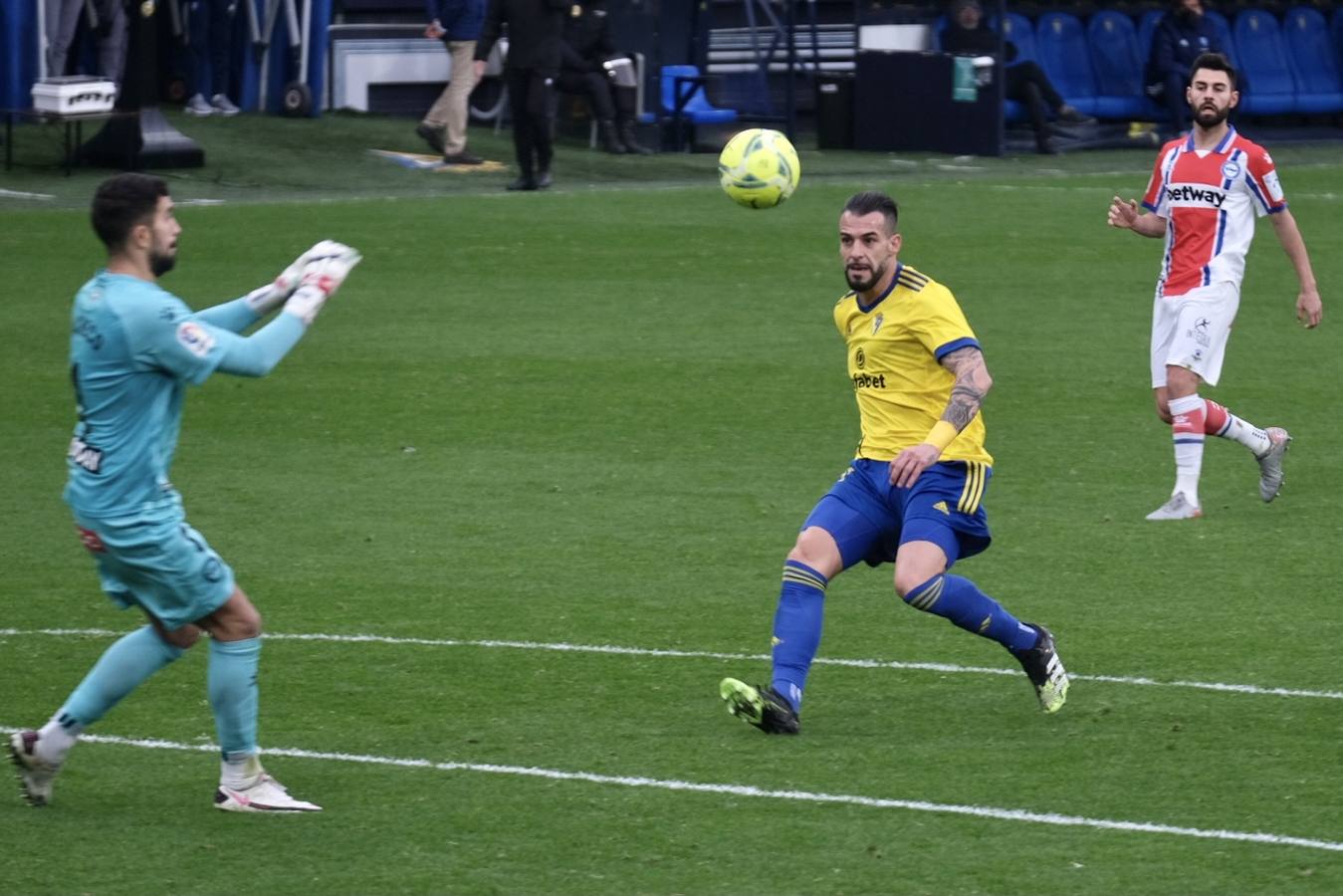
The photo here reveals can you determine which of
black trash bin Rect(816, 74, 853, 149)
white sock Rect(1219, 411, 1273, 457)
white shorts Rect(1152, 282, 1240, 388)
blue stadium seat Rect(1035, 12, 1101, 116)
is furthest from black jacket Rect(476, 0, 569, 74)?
white sock Rect(1219, 411, 1273, 457)

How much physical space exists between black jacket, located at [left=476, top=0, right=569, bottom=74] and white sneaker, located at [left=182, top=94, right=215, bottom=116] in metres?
6.52

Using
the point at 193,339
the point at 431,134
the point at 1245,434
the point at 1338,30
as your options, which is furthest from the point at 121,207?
the point at 1338,30

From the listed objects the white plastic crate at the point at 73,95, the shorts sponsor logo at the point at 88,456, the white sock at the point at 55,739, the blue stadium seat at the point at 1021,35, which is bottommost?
the white sock at the point at 55,739

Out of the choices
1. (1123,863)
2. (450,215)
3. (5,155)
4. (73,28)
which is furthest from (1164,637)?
(73,28)

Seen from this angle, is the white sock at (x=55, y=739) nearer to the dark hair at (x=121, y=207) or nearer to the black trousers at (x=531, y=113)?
the dark hair at (x=121, y=207)

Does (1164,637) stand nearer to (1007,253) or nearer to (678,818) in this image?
(678,818)

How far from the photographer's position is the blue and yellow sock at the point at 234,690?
6629mm

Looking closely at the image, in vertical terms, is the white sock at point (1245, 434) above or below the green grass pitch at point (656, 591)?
above

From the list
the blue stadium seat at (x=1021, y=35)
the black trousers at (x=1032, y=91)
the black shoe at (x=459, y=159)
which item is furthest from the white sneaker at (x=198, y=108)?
the blue stadium seat at (x=1021, y=35)

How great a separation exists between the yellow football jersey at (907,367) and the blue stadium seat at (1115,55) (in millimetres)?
22357

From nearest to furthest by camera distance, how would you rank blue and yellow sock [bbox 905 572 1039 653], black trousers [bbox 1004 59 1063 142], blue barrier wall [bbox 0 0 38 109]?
blue and yellow sock [bbox 905 572 1039 653] → blue barrier wall [bbox 0 0 38 109] → black trousers [bbox 1004 59 1063 142]

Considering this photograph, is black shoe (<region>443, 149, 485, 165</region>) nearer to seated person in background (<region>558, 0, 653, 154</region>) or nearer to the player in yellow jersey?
seated person in background (<region>558, 0, 653, 154</region>)

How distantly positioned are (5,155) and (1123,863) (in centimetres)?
1955

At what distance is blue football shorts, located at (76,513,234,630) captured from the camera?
21.3ft
